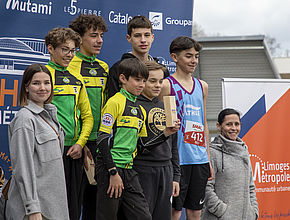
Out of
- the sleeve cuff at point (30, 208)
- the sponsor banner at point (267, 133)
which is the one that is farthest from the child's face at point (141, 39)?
the sponsor banner at point (267, 133)

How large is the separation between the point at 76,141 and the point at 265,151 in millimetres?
2844

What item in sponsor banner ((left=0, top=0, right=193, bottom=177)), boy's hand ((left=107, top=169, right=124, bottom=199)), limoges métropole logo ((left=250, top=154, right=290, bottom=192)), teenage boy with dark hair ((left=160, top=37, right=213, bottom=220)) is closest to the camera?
boy's hand ((left=107, top=169, right=124, bottom=199))

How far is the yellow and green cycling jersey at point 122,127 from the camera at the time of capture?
2.91 metres

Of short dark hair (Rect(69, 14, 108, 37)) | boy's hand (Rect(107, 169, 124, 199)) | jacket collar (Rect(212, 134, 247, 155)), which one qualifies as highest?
short dark hair (Rect(69, 14, 108, 37))

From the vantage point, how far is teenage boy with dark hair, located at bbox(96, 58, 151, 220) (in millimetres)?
2846

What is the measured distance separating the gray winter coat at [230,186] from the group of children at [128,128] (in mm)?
319

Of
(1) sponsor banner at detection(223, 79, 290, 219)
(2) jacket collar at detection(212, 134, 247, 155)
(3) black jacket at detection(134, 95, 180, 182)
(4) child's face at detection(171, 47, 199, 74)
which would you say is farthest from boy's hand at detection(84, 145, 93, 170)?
(1) sponsor banner at detection(223, 79, 290, 219)

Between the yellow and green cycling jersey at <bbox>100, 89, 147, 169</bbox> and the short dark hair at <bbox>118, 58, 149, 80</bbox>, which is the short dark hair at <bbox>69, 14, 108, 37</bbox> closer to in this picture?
the short dark hair at <bbox>118, 58, 149, 80</bbox>

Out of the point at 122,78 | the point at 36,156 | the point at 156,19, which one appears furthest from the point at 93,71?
the point at 156,19

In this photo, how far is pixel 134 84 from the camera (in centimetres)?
303

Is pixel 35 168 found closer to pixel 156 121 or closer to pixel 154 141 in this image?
pixel 154 141

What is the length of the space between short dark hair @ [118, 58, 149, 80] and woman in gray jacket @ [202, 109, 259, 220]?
4.59 ft

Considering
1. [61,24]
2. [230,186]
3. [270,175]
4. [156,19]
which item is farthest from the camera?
[270,175]

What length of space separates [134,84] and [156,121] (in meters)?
0.33
